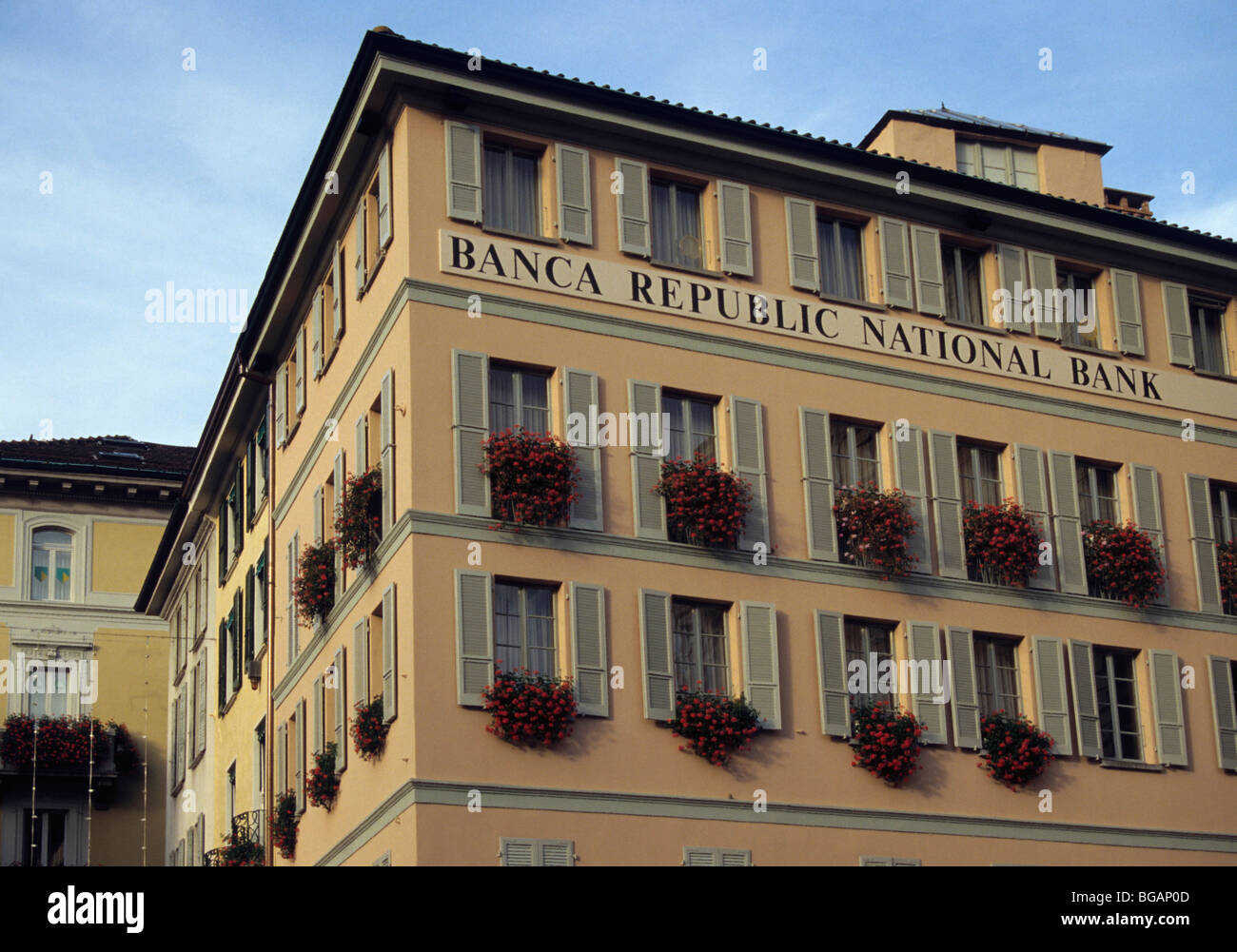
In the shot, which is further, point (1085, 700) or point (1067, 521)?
point (1067, 521)

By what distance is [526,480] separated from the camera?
26219 mm

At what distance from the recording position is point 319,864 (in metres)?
28.8

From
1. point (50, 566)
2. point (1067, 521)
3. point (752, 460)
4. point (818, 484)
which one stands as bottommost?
point (1067, 521)

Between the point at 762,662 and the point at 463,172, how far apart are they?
7842mm

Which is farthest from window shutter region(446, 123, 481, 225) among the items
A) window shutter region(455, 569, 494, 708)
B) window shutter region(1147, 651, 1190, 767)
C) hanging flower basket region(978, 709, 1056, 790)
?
window shutter region(1147, 651, 1190, 767)

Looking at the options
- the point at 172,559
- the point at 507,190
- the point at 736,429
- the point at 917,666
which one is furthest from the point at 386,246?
the point at 172,559

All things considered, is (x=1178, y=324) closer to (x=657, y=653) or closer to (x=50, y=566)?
(x=657, y=653)

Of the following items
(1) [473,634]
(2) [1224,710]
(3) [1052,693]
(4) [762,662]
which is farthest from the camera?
(2) [1224,710]

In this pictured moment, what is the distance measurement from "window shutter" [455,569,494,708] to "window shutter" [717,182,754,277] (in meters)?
6.53

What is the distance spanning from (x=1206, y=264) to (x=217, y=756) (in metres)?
21.0

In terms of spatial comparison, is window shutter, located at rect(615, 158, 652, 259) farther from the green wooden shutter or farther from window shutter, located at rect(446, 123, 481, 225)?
the green wooden shutter

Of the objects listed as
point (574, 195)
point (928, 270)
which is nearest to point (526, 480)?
point (574, 195)

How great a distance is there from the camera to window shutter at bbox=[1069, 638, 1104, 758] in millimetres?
29219
